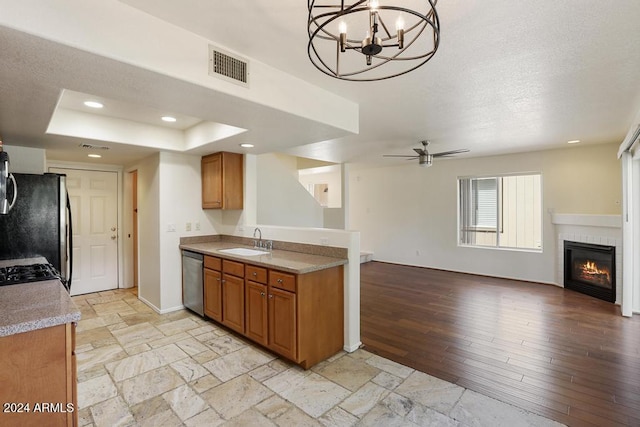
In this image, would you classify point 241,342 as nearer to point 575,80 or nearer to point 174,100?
point 174,100

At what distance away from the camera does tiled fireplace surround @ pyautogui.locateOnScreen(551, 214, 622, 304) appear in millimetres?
4570

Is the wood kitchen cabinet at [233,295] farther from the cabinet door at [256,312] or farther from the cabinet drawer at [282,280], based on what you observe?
the cabinet drawer at [282,280]

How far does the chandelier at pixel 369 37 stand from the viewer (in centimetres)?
124

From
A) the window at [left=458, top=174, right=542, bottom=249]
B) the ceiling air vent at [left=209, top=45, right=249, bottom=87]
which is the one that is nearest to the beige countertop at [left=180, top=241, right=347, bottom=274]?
the ceiling air vent at [left=209, top=45, right=249, bottom=87]

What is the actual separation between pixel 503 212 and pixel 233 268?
18.9 feet

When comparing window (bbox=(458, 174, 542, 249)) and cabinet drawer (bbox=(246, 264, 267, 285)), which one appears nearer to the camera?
cabinet drawer (bbox=(246, 264, 267, 285))

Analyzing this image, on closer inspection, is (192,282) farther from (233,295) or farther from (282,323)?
(282,323)

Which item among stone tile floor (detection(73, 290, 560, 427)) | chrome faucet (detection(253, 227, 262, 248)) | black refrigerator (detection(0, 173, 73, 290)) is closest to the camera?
stone tile floor (detection(73, 290, 560, 427))

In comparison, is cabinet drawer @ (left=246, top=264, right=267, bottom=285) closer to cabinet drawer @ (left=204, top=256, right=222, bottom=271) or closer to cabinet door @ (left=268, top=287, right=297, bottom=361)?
cabinet door @ (left=268, top=287, right=297, bottom=361)

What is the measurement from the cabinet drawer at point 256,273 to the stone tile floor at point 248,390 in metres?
0.70

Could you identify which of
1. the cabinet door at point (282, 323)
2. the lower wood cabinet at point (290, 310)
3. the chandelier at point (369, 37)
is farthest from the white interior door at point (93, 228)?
the chandelier at point (369, 37)

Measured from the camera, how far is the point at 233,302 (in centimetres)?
336

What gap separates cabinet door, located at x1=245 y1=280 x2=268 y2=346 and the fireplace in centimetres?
500

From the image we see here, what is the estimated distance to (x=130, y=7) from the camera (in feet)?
5.31
